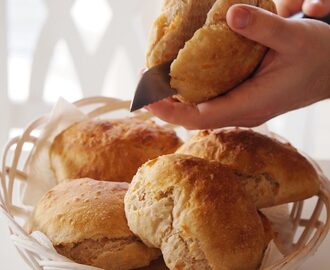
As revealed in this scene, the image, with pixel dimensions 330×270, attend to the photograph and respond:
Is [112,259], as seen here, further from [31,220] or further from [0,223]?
[0,223]

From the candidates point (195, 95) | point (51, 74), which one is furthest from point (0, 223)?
point (51, 74)

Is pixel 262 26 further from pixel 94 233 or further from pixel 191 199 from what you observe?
pixel 94 233

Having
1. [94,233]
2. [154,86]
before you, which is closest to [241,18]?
[154,86]

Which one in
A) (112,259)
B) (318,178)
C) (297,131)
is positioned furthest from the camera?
(297,131)

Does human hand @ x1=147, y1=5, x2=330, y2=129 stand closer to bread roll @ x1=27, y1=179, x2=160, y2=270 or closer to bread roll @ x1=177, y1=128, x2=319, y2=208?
bread roll @ x1=177, y1=128, x2=319, y2=208

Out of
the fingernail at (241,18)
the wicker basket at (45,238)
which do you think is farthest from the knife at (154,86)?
the wicker basket at (45,238)

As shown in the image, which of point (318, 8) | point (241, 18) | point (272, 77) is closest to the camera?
point (241, 18)

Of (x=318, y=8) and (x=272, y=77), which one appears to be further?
(x=318, y=8)
